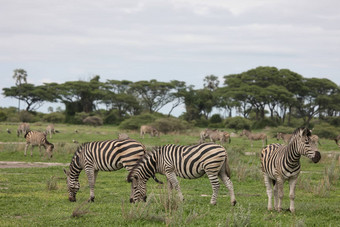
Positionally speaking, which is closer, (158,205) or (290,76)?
(158,205)

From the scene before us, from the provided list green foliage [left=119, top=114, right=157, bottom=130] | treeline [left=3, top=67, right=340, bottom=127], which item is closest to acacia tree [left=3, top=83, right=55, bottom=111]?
treeline [left=3, top=67, right=340, bottom=127]

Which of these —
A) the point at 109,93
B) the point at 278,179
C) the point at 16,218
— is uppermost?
the point at 109,93

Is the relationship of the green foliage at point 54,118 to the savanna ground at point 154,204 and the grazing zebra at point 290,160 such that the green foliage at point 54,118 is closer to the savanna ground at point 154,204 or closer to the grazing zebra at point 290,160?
the savanna ground at point 154,204

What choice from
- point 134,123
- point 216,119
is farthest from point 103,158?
point 216,119

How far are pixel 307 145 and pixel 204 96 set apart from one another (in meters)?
65.6

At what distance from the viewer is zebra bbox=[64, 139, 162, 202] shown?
11547 mm

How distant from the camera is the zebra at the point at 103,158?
11547 millimetres

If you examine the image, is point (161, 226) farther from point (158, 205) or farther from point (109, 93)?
point (109, 93)

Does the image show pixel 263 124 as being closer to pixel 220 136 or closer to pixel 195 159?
pixel 220 136

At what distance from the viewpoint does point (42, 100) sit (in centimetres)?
7688

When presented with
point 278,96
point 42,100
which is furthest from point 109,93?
point 278,96

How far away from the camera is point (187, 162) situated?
1087 cm

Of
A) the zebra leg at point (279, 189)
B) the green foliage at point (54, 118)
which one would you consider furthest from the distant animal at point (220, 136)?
the green foliage at point (54, 118)

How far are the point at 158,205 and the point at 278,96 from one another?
54355mm
